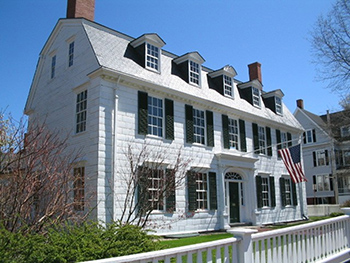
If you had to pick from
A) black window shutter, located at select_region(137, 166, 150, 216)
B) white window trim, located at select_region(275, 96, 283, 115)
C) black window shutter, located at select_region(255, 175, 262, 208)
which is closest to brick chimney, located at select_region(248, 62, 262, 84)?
white window trim, located at select_region(275, 96, 283, 115)

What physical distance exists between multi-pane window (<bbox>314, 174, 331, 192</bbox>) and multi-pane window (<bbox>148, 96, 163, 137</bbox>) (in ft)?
96.0

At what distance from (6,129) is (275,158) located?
16.4 meters

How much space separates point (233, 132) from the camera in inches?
709

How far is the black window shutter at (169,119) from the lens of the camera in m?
14.2

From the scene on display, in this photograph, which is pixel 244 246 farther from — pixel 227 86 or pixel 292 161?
pixel 227 86

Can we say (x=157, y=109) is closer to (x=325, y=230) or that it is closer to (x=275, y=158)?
(x=325, y=230)

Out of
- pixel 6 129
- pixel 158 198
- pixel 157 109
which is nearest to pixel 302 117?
pixel 157 109

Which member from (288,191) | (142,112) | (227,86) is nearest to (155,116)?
(142,112)

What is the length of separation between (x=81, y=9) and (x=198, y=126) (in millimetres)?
7815

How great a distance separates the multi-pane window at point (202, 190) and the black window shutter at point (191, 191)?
499 millimetres

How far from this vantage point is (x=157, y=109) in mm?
14148

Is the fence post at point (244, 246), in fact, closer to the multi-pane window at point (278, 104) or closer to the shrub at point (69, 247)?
the shrub at point (69, 247)

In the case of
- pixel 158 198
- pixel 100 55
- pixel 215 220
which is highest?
pixel 100 55

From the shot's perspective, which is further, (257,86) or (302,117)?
(302,117)
